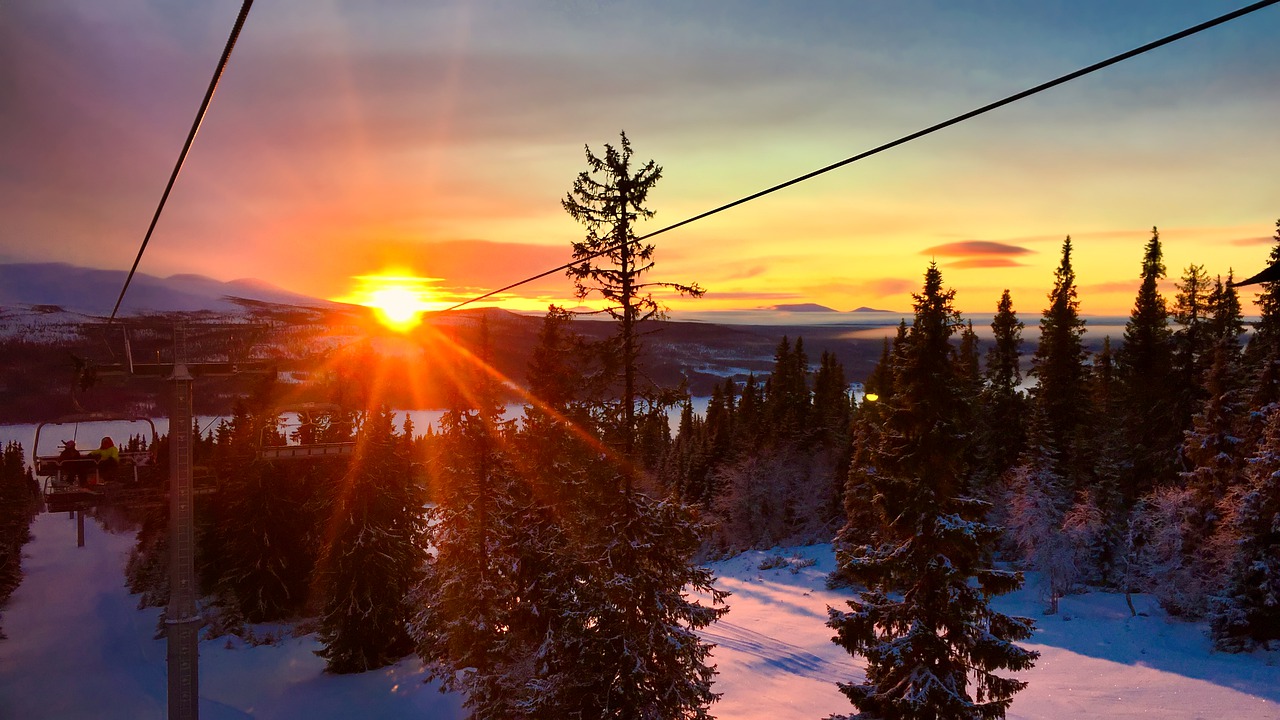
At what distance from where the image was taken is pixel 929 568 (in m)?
15.9

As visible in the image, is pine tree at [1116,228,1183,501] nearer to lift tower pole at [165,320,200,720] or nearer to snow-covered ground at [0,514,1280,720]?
snow-covered ground at [0,514,1280,720]

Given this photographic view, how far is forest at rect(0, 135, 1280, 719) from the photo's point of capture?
16.3 m

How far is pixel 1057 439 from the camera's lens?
172 ft

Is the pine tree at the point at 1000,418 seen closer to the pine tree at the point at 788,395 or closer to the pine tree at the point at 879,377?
the pine tree at the point at 879,377

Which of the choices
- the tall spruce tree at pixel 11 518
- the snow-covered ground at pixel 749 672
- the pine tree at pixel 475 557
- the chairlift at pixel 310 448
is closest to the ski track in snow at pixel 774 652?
the snow-covered ground at pixel 749 672

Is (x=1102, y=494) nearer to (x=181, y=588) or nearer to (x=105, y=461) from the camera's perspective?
(x=181, y=588)

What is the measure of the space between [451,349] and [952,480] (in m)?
14.8

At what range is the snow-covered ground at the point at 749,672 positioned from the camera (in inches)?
1175

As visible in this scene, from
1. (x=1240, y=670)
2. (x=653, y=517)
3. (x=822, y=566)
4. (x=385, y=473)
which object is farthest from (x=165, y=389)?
(x=822, y=566)

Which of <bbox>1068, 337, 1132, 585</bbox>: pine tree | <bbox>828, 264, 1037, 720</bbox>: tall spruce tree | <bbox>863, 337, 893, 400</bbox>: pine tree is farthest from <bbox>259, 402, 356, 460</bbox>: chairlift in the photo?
<bbox>863, 337, 893, 400</bbox>: pine tree

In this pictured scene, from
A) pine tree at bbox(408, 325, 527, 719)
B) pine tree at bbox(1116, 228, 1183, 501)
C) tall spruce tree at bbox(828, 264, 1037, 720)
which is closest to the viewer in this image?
tall spruce tree at bbox(828, 264, 1037, 720)

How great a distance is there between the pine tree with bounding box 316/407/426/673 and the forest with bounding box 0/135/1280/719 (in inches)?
5.2

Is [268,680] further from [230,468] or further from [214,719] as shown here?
[230,468]

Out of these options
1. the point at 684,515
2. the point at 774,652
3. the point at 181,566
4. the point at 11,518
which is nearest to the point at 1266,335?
the point at 774,652
